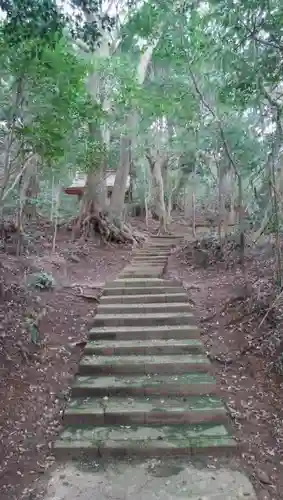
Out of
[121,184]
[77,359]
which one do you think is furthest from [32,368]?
[121,184]

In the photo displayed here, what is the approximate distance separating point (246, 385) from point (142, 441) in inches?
57.3

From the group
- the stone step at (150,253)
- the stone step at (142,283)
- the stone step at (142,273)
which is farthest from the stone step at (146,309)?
the stone step at (150,253)

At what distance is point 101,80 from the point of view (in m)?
10.2

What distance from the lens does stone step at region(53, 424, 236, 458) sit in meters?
3.30

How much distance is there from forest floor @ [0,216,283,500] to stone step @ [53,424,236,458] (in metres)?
0.15

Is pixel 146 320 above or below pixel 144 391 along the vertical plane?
above

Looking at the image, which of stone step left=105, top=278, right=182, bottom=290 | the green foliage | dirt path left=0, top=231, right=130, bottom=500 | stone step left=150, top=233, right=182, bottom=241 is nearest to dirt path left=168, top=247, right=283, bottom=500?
stone step left=105, top=278, right=182, bottom=290

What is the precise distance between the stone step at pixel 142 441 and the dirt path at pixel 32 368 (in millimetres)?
211

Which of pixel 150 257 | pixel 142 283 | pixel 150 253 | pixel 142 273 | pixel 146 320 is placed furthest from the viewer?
pixel 150 253

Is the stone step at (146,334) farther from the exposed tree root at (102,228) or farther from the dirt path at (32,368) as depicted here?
the exposed tree root at (102,228)

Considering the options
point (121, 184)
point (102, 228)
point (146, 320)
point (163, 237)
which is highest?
point (121, 184)

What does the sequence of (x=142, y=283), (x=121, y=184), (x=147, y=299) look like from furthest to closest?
(x=121, y=184) → (x=142, y=283) → (x=147, y=299)

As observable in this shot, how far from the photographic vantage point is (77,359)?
488cm

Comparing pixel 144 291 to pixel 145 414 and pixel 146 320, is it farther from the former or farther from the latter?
pixel 145 414
